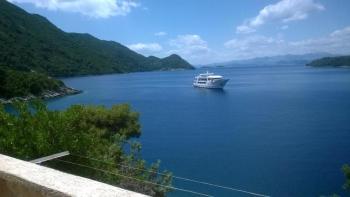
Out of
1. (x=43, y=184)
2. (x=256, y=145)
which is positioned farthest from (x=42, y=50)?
(x=43, y=184)

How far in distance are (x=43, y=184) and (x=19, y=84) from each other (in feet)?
229

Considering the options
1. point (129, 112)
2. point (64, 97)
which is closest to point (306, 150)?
point (129, 112)

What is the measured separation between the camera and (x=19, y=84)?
218 ft

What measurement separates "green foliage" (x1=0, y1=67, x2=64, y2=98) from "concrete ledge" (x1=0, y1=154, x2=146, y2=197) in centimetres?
6557

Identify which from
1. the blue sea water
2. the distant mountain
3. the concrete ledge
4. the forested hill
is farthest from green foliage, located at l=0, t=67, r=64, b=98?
the distant mountain

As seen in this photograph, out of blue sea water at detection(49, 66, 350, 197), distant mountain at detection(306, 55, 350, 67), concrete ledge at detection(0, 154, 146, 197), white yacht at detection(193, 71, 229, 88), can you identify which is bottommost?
blue sea water at detection(49, 66, 350, 197)

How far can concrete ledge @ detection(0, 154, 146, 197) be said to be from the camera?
5.71 ft

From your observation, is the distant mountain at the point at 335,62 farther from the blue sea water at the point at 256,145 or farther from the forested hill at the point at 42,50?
the blue sea water at the point at 256,145

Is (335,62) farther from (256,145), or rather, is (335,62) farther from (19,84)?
(256,145)

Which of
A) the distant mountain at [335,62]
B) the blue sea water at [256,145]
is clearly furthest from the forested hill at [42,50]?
the distant mountain at [335,62]

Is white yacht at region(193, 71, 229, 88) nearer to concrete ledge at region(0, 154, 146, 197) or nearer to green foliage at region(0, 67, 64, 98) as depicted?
green foliage at region(0, 67, 64, 98)

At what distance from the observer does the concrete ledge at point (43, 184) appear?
174 centimetres

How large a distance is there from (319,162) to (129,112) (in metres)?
14.6

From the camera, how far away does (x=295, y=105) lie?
54281 millimetres
